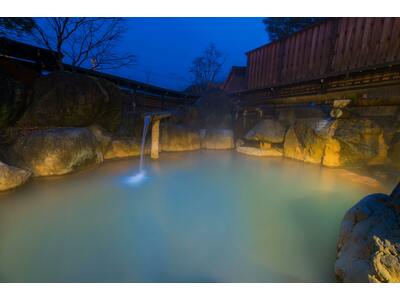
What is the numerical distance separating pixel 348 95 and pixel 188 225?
18.8 feet

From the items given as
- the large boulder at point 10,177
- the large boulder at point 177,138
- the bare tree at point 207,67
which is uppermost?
the bare tree at point 207,67

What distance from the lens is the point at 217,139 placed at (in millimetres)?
9766

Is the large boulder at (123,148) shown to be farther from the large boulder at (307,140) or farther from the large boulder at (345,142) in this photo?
the large boulder at (345,142)

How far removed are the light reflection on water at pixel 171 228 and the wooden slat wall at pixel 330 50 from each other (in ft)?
16.1

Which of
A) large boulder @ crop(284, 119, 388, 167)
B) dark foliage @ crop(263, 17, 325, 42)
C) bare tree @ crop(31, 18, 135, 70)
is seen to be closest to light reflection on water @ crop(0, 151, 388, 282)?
large boulder @ crop(284, 119, 388, 167)

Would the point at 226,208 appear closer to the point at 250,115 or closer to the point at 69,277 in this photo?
the point at 69,277

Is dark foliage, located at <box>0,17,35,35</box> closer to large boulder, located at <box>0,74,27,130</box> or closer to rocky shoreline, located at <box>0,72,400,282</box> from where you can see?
rocky shoreline, located at <box>0,72,400,282</box>

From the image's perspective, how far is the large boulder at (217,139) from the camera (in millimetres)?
9742

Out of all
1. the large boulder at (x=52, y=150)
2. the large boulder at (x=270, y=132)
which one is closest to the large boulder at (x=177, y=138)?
the large boulder at (x=270, y=132)

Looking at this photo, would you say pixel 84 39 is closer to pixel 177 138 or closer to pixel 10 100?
pixel 10 100

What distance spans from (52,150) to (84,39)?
7294 mm

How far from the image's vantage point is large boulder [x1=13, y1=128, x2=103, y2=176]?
4297mm

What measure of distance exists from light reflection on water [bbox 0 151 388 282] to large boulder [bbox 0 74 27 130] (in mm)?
1910

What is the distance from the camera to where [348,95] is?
16.4 feet
